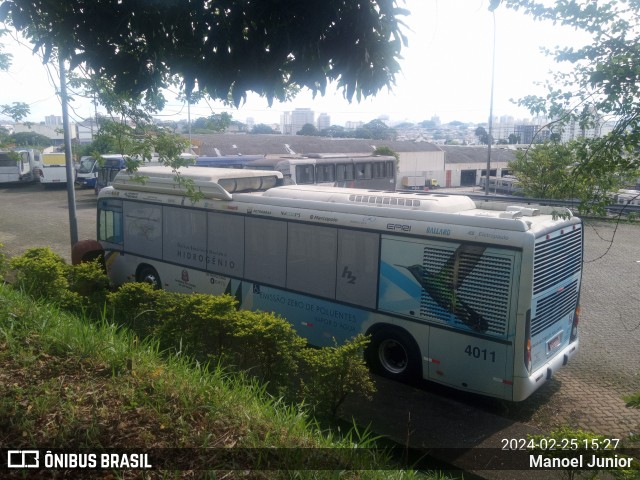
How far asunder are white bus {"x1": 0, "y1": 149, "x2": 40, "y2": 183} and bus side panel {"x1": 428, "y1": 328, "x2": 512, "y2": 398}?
41.4 meters

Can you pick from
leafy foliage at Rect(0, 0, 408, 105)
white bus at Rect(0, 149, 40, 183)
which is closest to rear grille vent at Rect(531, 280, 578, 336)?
leafy foliage at Rect(0, 0, 408, 105)

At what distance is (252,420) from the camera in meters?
4.54

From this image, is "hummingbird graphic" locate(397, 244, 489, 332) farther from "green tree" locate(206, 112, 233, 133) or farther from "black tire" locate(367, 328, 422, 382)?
"green tree" locate(206, 112, 233, 133)

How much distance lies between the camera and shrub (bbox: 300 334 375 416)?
5.73 metres

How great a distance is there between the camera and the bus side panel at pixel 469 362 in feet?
23.3

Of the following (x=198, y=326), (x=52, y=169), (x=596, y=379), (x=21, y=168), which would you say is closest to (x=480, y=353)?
(x=596, y=379)

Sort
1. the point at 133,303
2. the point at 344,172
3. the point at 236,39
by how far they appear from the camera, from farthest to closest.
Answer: the point at 344,172 < the point at 133,303 < the point at 236,39

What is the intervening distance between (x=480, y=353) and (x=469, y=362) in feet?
0.65

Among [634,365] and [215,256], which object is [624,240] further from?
[215,256]

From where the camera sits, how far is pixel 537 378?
23.6 ft

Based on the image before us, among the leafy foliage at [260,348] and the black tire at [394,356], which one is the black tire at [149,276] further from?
the black tire at [394,356]

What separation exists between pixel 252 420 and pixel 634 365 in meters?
7.11

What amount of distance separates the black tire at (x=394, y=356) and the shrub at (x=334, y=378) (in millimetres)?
2237

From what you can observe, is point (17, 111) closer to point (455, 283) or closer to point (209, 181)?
point (209, 181)
